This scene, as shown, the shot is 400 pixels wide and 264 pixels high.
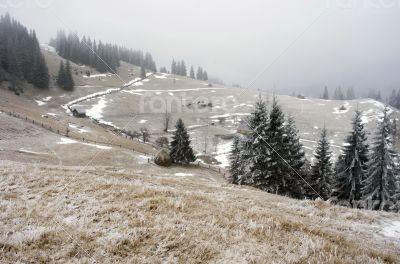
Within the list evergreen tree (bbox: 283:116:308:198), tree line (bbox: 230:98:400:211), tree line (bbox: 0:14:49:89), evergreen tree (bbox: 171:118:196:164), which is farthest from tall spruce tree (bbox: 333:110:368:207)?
tree line (bbox: 0:14:49:89)

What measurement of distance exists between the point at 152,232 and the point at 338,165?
3070cm

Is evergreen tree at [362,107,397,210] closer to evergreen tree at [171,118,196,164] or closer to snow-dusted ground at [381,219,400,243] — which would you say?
snow-dusted ground at [381,219,400,243]

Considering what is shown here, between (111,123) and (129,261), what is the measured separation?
84.7 metres

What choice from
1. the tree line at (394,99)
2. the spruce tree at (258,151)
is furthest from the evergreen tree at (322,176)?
the tree line at (394,99)

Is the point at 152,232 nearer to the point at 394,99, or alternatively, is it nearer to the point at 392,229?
the point at 392,229

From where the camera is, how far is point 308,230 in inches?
307

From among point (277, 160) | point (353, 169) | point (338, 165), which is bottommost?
point (353, 169)

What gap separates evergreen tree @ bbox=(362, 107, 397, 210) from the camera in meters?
27.4

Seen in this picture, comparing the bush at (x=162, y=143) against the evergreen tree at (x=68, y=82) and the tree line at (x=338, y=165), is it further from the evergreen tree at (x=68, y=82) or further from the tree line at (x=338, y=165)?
the evergreen tree at (x=68, y=82)

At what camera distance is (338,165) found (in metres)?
32.0

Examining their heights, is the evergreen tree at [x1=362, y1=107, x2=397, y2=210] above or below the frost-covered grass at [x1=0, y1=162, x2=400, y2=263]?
below

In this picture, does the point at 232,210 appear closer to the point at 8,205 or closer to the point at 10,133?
the point at 8,205

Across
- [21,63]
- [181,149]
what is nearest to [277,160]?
[181,149]

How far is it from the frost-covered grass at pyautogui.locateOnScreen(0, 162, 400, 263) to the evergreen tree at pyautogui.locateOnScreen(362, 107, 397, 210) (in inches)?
811
